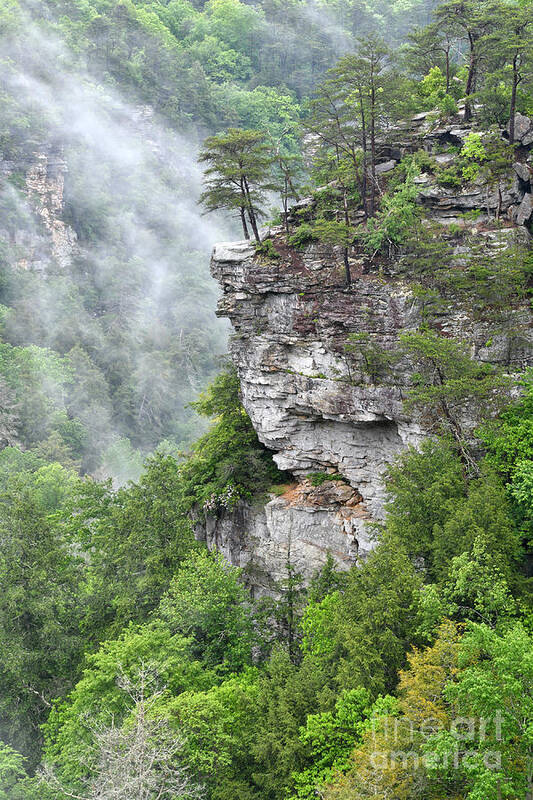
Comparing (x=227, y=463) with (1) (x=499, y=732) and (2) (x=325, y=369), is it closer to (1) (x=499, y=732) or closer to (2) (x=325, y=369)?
(2) (x=325, y=369)

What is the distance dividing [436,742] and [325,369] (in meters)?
14.0

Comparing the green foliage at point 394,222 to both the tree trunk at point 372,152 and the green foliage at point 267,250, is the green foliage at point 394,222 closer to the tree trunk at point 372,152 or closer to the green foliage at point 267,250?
the tree trunk at point 372,152

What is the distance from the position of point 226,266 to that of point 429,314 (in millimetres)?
8508

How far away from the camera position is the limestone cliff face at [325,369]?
778 inches

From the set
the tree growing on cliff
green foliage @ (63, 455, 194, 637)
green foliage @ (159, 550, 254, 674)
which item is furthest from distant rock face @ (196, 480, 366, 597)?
the tree growing on cliff

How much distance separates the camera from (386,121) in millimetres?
25500

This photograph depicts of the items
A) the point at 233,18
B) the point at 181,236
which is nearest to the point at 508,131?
the point at 181,236

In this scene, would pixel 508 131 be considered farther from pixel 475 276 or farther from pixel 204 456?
pixel 204 456

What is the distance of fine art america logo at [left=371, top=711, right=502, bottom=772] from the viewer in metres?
8.64

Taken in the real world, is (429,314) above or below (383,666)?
above

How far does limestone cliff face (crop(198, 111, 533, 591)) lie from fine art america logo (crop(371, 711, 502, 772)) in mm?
10119

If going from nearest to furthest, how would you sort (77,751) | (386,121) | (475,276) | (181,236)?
(77,751) < (475,276) < (386,121) < (181,236)

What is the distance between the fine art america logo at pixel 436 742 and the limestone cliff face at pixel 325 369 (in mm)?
10119

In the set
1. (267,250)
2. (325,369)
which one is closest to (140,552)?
(325,369)
